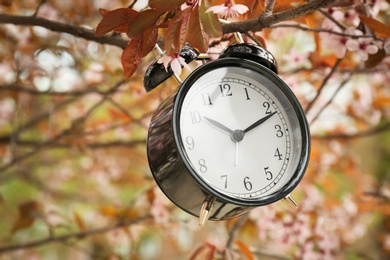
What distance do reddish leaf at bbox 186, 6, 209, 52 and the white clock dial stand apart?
0.13 ft

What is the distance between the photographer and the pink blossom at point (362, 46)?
2.93 feet

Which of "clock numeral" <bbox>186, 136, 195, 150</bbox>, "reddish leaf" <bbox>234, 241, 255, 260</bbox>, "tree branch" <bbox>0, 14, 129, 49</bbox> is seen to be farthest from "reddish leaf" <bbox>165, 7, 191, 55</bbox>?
"reddish leaf" <bbox>234, 241, 255, 260</bbox>

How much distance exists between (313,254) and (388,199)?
42 cm

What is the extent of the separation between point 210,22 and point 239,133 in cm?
15

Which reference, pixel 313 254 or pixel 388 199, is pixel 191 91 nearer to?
pixel 313 254

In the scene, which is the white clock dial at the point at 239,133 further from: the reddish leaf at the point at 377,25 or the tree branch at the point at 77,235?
the tree branch at the point at 77,235

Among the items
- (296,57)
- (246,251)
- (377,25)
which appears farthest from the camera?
(296,57)

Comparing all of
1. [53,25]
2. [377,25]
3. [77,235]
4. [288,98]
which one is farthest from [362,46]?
[77,235]

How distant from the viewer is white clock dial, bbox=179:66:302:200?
25.8 inches

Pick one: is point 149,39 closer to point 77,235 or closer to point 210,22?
point 210,22

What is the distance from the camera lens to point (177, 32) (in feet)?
2.17

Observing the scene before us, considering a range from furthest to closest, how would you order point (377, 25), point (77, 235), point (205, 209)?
1. point (77, 235)
2. point (377, 25)
3. point (205, 209)

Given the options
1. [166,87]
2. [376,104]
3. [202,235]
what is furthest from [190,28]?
[202,235]

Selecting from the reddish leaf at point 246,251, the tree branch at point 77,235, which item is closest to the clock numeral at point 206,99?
the reddish leaf at point 246,251
